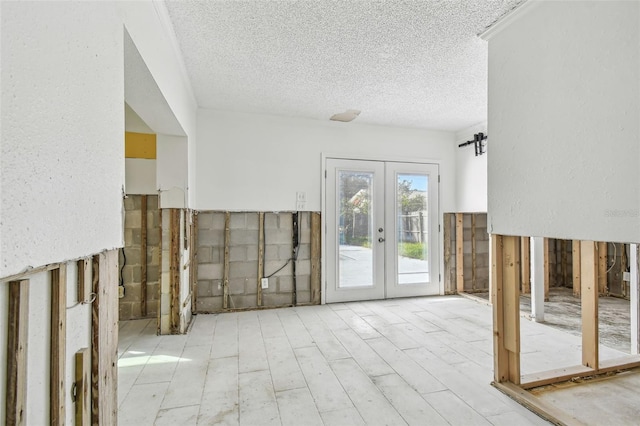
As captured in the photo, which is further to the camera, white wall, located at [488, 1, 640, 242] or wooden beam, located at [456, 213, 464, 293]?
wooden beam, located at [456, 213, 464, 293]

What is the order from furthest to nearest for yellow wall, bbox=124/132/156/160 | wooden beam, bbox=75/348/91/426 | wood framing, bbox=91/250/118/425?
yellow wall, bbox=124/132/156/160 → wood framing, bbox=91/250/118/425 → wooden beam, bbox=75/348/91/426

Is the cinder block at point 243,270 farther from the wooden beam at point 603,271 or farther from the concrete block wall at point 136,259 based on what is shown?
the wooden beam at point 603,271

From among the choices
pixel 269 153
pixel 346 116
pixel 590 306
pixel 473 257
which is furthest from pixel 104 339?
pixel 473 257

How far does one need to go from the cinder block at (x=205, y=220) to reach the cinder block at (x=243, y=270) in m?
0.58

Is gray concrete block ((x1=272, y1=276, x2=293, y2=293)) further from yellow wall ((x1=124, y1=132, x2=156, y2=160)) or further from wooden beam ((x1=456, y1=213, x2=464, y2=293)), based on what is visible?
wooden beam ((x1=456, y1=213, x2=464, y2=293))

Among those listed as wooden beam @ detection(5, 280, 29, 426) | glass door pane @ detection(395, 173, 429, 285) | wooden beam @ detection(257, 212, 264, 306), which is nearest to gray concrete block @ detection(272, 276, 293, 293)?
wooden beam @ detection(257, 212, 264, 306)

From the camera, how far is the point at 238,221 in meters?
4.23

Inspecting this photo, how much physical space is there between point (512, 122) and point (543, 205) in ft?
1.94

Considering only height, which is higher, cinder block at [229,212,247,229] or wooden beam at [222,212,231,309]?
cinder block at [229,212,247,229]

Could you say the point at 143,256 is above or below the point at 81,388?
above

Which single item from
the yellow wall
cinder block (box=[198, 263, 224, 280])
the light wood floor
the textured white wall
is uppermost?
the yellow wall

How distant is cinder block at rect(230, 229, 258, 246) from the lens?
4211 millimetres

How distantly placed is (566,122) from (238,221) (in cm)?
351

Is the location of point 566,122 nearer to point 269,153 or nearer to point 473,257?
point 269,153
